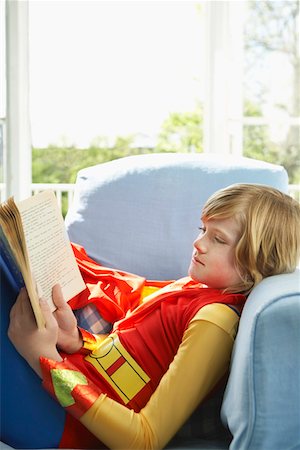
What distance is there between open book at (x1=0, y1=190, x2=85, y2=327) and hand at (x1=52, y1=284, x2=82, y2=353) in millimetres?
30

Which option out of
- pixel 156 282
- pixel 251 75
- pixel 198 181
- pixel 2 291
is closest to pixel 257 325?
pixel 2 291

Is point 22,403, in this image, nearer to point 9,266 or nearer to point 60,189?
point 9,266

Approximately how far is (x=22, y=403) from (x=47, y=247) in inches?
11.4

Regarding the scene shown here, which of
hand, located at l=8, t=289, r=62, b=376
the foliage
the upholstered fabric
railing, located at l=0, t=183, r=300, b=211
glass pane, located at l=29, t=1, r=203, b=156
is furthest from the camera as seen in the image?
the foliage

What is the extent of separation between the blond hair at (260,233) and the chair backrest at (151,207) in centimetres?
50

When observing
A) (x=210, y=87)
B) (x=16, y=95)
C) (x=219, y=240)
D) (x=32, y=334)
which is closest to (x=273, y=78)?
(x=210, y=87)

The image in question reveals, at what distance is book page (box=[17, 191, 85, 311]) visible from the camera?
4.51ft

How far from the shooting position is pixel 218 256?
150cm

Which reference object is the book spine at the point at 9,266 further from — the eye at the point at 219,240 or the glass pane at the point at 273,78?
the glass pane at the point at 273,78

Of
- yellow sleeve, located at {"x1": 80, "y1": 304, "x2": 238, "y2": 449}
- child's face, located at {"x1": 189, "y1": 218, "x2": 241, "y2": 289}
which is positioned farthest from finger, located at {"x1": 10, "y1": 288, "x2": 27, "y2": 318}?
child's face, located at {"x1": 189, "y1": 218, "x2": 241, "y2": 289}

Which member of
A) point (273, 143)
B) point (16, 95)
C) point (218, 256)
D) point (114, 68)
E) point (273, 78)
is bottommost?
point (218, 256)

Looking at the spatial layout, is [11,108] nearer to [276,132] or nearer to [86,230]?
[276,132]

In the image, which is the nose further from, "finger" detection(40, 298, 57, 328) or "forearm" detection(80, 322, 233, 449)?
"finger" detection(40, 298, 57, 328)

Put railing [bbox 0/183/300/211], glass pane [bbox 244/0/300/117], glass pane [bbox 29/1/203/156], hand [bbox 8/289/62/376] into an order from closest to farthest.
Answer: hand [bbox 8/289/62/376]
glass pane [bbox 244/0/300/117]
railing [bbox 0/183/300/211]
glass pane [bbox 29/1/203/156]
